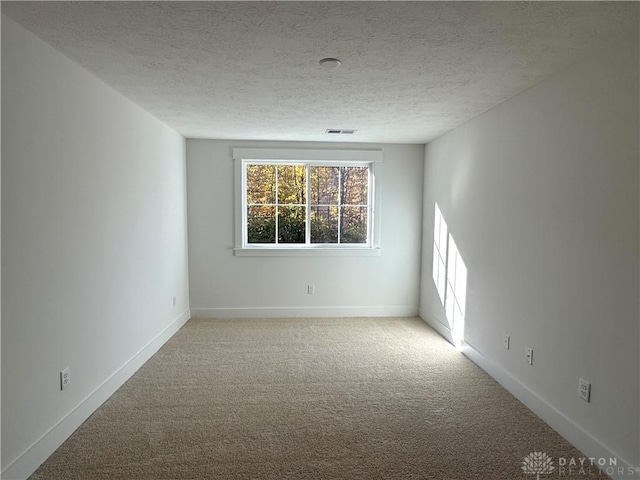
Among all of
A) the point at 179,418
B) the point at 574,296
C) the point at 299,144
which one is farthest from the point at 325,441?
the point at 299,144

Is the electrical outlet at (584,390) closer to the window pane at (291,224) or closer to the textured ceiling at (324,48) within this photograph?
the textured ceiling at (324,48)

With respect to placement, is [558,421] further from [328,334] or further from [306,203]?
[306,203]

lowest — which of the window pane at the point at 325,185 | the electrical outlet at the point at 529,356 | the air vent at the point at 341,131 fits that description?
the electrical outlet at the point at 529,356

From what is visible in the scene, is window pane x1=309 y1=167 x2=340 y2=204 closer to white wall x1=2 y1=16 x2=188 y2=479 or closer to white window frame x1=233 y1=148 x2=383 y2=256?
white window frame x1=233 y1=148 x2=383 y2=256

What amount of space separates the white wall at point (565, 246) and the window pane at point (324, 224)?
1.86 metres

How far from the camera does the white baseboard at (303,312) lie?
480 centimetres

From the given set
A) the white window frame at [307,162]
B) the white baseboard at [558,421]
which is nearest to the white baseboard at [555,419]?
the white baseboard at [558,421]

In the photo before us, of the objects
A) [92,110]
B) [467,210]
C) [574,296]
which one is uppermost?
[92,110]

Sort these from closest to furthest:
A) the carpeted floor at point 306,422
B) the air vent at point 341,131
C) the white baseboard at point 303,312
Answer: the carpeted floor at point 306,422
the air vent at point 341,131
the white baseboard at point 303,312

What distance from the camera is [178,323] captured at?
4.31 metres

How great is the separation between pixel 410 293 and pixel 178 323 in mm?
2876

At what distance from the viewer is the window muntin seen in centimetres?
485

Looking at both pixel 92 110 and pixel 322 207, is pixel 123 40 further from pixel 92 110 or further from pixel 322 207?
pixel 322 207

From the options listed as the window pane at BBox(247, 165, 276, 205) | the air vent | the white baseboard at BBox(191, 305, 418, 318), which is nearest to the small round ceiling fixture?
the air vent
